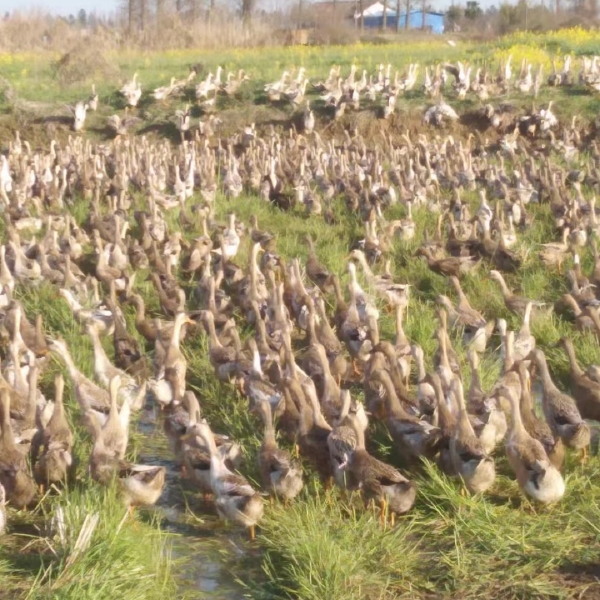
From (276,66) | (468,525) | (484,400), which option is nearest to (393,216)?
(484,400)

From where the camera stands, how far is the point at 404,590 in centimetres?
522

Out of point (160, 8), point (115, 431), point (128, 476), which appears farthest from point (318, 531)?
point (160, 8)

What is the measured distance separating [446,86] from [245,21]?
23.6m

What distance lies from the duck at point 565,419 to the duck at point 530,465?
0.53 meters

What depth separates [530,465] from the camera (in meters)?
5.84

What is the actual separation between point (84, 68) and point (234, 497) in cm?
2085

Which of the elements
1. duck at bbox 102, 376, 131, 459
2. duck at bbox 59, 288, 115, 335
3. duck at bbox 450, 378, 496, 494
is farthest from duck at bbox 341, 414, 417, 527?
duck at bbox 59, 288, 115, 335

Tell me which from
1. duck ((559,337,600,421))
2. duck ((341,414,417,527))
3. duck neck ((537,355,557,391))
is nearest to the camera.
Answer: duck ((341,414,417,527))

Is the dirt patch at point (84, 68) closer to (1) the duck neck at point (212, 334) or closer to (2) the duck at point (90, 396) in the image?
(1) the duck neck at point (212, 334)

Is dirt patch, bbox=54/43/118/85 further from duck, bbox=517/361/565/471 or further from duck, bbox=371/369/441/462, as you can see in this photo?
duck, bbox=517/361/565/471

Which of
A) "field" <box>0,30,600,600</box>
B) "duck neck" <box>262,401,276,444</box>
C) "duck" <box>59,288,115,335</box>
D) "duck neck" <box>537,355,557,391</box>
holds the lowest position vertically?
"field" <box>0,30,600,600</box>

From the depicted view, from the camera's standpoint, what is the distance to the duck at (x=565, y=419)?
650 cm

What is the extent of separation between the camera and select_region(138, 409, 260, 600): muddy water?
5418 mm

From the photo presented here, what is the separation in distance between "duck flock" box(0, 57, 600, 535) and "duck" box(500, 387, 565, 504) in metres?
0.01
